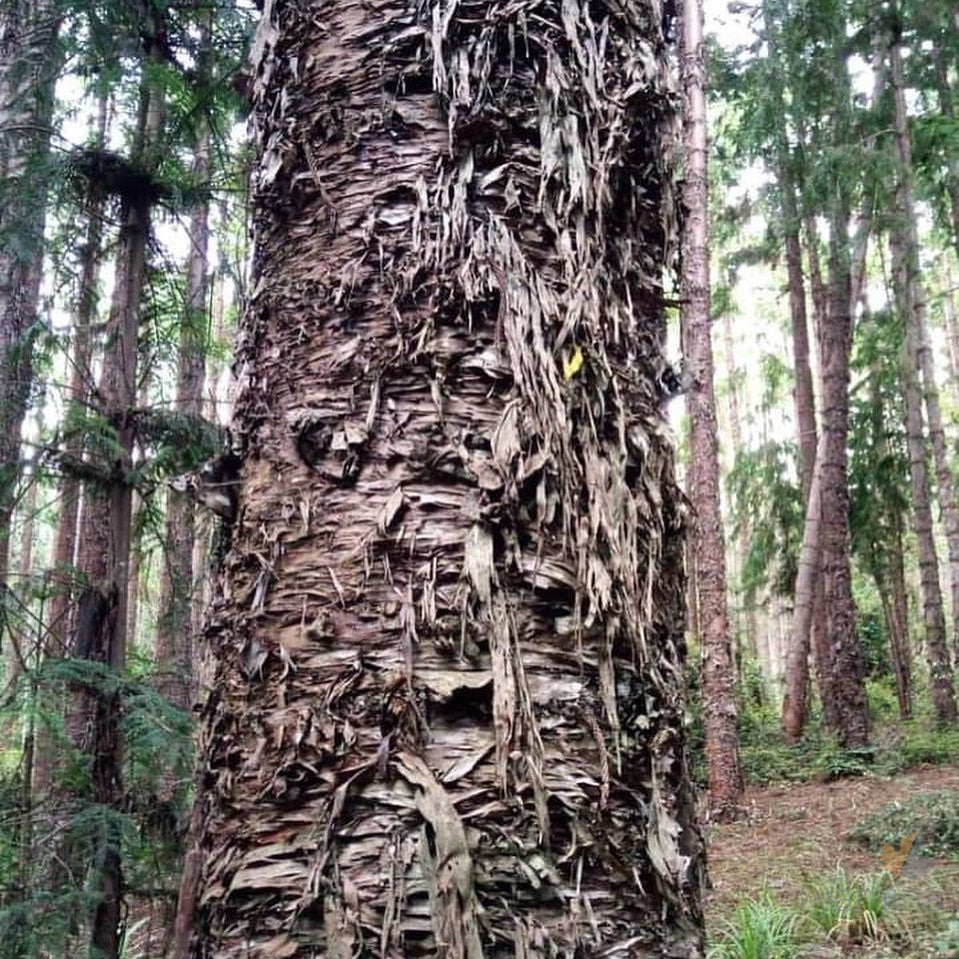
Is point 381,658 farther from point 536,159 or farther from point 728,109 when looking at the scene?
point 728,109

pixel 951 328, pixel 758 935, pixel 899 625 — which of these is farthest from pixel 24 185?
pixel 951 328

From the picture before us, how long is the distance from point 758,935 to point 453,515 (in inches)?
200

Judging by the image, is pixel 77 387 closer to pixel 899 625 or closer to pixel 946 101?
pixel 946 101

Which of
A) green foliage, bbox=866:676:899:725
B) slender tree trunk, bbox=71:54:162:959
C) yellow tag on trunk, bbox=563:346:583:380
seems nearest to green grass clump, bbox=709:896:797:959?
slender tree trunk, bbox=71:54:162:959

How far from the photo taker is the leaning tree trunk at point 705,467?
9.22 m

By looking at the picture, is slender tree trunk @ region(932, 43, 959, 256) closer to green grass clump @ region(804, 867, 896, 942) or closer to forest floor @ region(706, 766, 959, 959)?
forest floor @ region(706, 766, 959, 959)

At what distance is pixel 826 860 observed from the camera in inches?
Answer: 295

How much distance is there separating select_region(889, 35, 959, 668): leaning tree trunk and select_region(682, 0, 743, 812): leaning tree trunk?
320cm

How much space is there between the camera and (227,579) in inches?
48.9

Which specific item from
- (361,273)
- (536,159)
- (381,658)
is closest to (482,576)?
(381,658)

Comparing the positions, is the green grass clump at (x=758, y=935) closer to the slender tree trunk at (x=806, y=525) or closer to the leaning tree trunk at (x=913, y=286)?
the slender tree trunk at (x=806, y=525)

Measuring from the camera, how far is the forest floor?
17.9ft

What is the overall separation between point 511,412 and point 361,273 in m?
0.29

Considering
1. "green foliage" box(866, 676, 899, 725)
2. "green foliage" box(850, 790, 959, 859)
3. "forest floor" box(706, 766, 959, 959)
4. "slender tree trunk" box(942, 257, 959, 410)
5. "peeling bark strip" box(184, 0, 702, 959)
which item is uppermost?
"slender tree trunk" box(942, 257, 959, 410)
